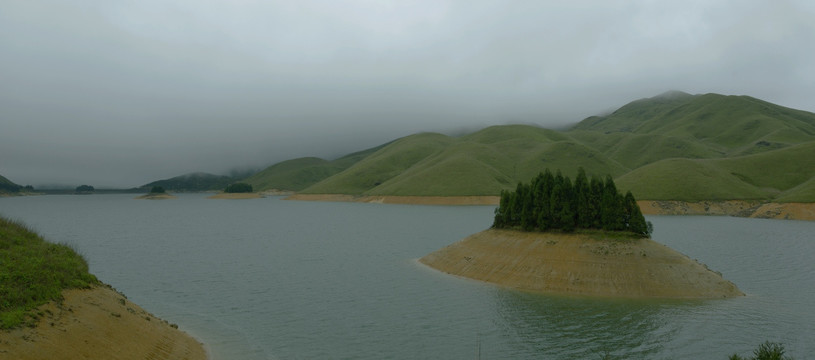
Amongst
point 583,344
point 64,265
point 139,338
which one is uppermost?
point 64,265

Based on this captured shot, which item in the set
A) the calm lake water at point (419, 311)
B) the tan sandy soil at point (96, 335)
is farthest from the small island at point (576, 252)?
the tan sandy soil at point (96, 335)

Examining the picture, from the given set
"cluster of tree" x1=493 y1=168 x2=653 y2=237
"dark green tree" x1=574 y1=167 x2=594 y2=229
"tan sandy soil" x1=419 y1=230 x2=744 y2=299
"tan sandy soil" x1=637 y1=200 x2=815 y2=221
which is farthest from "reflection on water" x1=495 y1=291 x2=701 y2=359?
"tan sandy soil" x1=637 y1=200 x2=815 y2=221

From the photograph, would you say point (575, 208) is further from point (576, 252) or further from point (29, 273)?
point (29, 273)

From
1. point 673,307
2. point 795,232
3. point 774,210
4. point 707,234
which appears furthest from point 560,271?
point 774,210

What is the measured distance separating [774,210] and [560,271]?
131 m

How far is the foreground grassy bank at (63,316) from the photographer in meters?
17.0

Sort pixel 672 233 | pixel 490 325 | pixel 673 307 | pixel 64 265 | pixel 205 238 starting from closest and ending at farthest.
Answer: pixel 64 265, pixel 490 325, pixel 673 307, pixel 205 238, pixel 672 233

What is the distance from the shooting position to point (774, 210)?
132 m

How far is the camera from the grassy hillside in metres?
17.9

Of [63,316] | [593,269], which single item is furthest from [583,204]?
[63,316]

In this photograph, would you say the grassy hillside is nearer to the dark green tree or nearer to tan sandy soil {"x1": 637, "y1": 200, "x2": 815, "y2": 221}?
the dark green tree

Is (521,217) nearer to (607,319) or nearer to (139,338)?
(607,319)

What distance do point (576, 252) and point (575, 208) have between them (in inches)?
258

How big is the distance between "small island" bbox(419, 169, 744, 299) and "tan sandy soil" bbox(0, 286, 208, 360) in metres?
27.0
